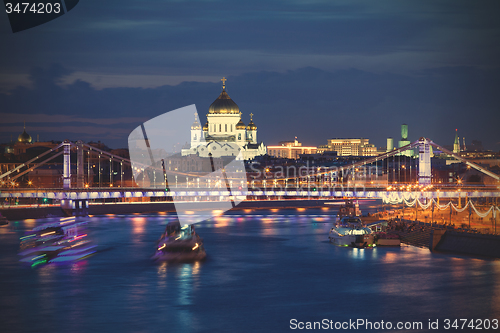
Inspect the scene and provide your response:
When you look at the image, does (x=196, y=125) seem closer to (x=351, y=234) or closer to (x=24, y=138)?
(x=24, y=138)

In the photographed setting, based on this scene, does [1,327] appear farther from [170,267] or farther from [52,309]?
[170,267]

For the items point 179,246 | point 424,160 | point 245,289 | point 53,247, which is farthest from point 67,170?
point 245,289

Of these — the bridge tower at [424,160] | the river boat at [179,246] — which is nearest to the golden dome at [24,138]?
the bridge tower at [424,160]

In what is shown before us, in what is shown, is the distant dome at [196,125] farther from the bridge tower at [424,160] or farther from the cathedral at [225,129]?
Answer: the bridge tower at [424,160]

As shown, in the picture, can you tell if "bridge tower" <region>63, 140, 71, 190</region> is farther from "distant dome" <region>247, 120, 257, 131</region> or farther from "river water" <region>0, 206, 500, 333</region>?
"distant dome" <region>247, 120, 257, 131</region>

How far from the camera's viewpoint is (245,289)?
907 inches

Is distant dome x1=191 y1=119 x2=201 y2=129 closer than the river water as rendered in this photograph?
No

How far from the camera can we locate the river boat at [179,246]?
94.2 feet

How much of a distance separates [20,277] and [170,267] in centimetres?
501

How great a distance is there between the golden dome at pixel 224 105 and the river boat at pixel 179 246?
66.3 m

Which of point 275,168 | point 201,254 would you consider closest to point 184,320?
point 201,254

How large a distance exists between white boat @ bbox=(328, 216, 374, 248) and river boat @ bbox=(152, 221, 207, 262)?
6.84 m

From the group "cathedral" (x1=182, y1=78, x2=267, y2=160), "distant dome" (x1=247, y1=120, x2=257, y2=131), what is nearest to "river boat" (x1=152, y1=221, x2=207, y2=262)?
"cathedral" (x1=182, y1=78, x2=267, y2=160)

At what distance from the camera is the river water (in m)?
19.1
